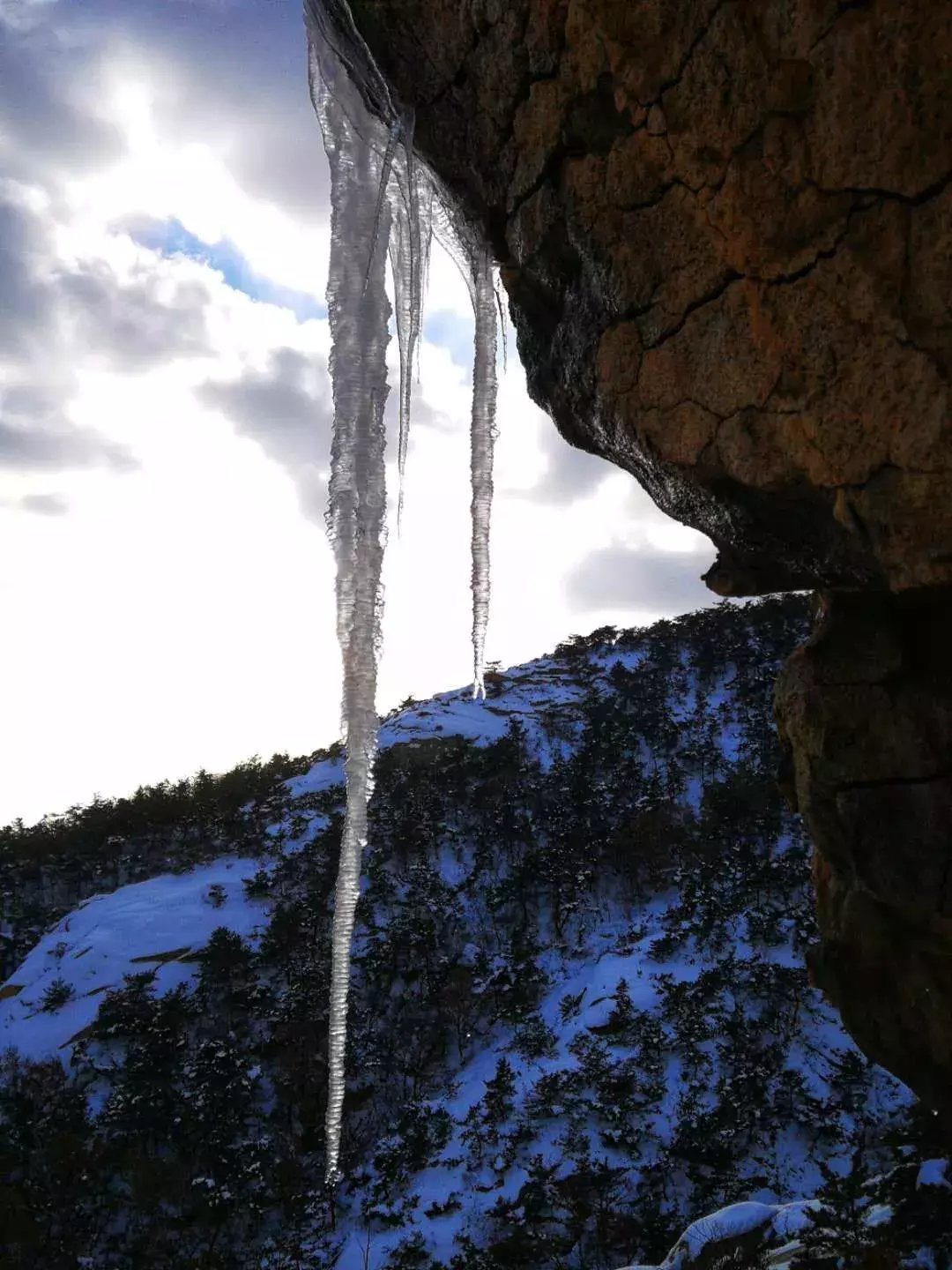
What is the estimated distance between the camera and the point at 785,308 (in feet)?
7.29

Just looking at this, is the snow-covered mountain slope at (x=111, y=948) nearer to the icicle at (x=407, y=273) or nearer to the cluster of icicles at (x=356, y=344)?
the cluster of icicles at (x=356, y=344)

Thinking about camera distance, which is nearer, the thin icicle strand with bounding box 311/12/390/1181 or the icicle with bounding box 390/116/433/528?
the thin icicle strand with bounding box 311/12/390/1181

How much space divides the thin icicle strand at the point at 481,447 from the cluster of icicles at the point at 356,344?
0.93 feet

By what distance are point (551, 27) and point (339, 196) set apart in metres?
0.94

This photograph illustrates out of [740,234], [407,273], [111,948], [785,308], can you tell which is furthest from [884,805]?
[111,948]

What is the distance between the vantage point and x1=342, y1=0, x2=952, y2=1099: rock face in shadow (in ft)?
6.60

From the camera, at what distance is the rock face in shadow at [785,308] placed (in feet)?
6.60

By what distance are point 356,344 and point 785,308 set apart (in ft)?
4.73

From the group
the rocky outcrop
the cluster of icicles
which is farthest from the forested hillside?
the cluster of icicles

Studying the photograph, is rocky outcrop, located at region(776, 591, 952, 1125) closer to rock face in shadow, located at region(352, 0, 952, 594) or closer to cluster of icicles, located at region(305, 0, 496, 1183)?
rock face in shadow, located at region(352, 0, 952, 594)

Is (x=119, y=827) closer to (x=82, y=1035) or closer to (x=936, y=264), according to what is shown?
(x=82, y=1035)

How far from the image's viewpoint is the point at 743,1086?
385 inches

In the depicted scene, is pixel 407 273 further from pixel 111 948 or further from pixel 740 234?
pixel 111 948

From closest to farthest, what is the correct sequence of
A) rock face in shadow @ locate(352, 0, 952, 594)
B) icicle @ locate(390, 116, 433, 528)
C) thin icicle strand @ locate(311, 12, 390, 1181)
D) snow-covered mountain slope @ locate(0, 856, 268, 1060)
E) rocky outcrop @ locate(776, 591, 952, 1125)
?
rock face in shadow @ locate(352, 0, 952, 594), thin icicle strand @ locate(311, 12, 390, 1181), rocky outcrop @ locate(776, 591, 952, 1125), icicle @ locate(390, 116, 433, 528), snow-covered mountain slope @ locate(0, 856, 268, 1060)
